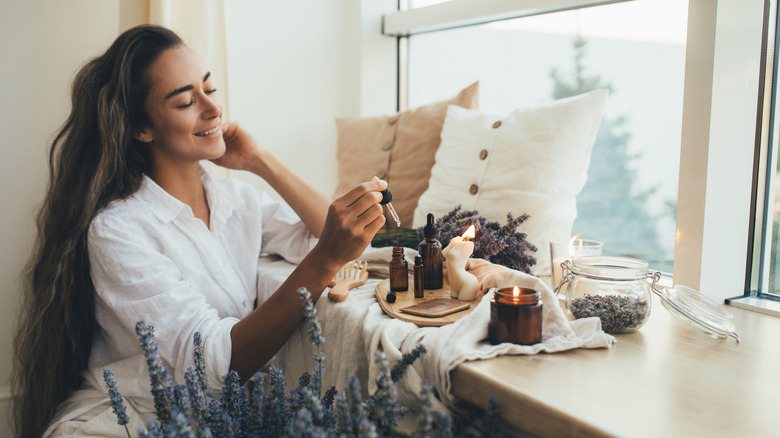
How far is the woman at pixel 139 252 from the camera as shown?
1.14 metres

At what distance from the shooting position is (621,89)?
178 cm

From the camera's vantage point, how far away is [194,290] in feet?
3.99

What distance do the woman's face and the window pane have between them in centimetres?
95

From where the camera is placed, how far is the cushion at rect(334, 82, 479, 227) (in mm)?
1942

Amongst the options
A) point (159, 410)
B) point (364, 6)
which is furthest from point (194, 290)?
point (364, 6)

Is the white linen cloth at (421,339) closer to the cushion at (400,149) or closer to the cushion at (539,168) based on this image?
the cushion at (539,168)

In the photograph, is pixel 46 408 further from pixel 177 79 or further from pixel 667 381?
pixel 667 381

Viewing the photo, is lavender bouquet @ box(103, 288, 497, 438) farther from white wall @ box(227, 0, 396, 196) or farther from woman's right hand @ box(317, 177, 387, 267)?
white wall @ box(227, 0, 396, 196)

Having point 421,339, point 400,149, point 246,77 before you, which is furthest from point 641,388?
point 246,77

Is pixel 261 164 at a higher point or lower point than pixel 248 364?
higher

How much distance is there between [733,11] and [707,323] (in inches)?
31.4

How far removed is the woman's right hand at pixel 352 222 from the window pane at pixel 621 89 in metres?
0.57

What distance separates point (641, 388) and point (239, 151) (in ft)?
4.24

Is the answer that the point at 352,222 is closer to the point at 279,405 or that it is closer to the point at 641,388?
the point at 279,405
